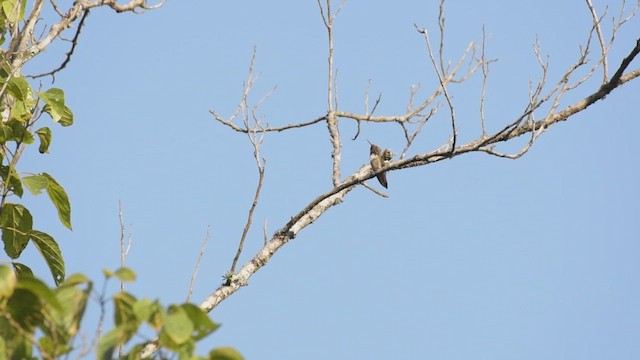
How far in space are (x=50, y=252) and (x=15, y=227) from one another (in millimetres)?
179

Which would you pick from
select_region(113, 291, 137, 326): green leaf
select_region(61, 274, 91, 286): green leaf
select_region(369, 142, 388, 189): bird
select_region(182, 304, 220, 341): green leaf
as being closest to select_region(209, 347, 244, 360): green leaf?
select_region(182, 304, 220, 341): green leaf

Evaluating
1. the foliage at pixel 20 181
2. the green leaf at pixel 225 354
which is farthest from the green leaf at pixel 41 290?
the foliage at pixel 20 181

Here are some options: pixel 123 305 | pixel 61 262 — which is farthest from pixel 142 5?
pixel 123 305

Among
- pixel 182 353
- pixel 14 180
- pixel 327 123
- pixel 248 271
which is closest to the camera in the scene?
pixel 182 353

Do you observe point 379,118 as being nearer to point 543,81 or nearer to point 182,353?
point 543,81

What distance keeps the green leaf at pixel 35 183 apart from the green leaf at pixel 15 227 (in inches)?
4.6

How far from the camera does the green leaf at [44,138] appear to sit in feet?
12.6

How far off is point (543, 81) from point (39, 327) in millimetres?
2955

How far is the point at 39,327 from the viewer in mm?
1817

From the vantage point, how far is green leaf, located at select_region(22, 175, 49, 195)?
3.56 meters

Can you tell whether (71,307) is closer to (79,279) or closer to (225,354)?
(79,279)

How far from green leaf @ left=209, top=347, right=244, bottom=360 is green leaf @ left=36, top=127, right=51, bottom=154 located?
7.42ft

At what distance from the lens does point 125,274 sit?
5.79 feet

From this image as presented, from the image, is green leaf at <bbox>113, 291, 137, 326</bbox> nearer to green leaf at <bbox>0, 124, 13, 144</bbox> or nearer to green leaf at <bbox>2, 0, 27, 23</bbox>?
green leaf at <bbox>0, 124, 13, 144</bbox>
